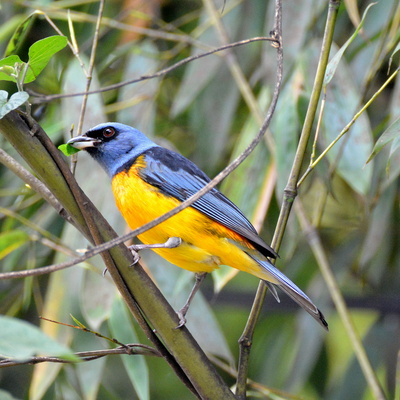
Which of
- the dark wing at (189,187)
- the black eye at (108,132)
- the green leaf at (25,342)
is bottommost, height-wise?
the green leaf at (25,342)

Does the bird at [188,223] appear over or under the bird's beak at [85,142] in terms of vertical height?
under

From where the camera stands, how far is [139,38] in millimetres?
4066

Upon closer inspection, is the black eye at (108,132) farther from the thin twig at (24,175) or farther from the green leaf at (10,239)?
the thin twig at (24,175)

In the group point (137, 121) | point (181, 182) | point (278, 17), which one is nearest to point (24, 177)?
point (278, 17)

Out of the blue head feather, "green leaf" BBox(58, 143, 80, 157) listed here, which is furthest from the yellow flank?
"green leaf" BBox(58, 143, 80, 157)

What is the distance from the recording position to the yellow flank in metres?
2.29

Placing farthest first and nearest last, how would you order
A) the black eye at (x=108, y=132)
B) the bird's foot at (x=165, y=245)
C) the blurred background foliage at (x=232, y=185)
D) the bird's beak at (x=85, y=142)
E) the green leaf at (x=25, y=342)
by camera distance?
the blurred background foliage at (x=232, y=185) → the black eye at (x=108, y=132) → the bird's beak at (x=85, y=142) → the bird's foot at (x=165, y=245) → the green leaf at (x=25, y=342)

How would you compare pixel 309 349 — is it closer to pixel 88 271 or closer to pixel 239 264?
pixel 88 271

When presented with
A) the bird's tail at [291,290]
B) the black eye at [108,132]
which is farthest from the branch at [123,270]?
the black eye at [108,132]

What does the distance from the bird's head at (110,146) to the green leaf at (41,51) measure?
3.51 feet

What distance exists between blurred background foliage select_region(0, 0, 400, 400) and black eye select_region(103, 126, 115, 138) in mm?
304

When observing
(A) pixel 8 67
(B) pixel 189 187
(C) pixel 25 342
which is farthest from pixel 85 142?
(C) pixel 25 342

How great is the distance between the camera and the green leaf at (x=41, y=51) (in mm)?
1500

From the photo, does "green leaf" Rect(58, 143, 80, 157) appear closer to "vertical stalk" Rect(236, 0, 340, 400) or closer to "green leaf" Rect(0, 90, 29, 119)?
"green leaf" Rect(0, 90, 29, 119)
